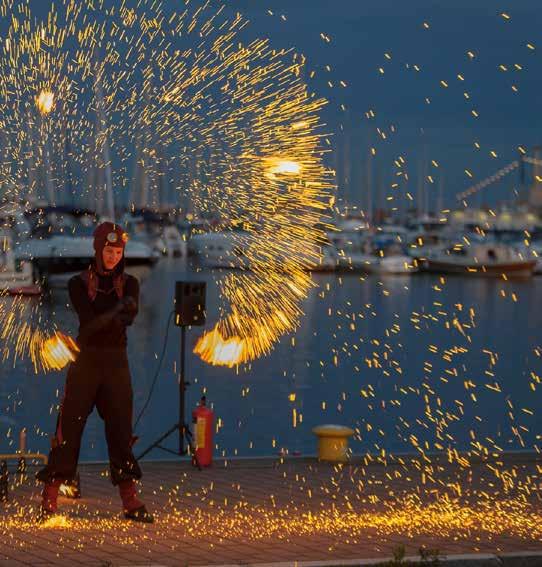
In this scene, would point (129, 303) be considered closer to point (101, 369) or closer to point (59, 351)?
point (101, 369)

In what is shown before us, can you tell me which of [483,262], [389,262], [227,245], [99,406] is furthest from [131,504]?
[483,262]

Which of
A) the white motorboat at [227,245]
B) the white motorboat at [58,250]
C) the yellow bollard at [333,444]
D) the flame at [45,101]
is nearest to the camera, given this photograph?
the yellow bollard at [333,444]

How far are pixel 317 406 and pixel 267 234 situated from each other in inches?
360

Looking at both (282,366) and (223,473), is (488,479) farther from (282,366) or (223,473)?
(282,366)

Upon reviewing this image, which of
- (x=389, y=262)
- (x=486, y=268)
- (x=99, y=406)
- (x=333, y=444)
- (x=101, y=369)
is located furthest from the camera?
(x=486, y=268)

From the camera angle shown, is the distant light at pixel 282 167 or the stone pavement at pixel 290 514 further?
the distant light at pixel 282 167

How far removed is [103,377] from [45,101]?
4315 millimetres

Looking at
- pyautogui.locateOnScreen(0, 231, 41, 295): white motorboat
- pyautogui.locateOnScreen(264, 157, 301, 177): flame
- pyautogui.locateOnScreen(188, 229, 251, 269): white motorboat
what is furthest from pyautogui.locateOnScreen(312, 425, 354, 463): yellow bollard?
pyautogui.locateOnScreen(0, 231, 41, 295): white motorboat

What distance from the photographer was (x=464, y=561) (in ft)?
23.5

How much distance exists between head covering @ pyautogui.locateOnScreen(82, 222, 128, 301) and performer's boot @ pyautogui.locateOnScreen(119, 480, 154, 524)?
1233 mm

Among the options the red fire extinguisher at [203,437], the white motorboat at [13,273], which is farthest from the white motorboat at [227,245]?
the white motorboat at [13,273]

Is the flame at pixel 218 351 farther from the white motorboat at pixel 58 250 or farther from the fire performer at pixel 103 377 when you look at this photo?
the white motorboat at pixel 58 250

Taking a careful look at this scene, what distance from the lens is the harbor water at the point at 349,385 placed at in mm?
17609

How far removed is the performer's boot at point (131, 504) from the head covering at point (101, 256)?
1233 millimetres
